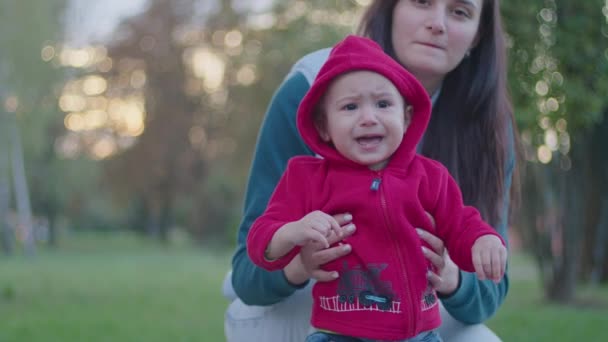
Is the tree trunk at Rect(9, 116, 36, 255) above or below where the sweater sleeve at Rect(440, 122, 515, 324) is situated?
below

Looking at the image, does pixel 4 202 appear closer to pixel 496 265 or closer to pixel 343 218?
pixel 343 218

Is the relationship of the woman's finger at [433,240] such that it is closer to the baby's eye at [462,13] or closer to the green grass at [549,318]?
the baby's eye at [462,13]

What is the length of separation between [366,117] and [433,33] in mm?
715

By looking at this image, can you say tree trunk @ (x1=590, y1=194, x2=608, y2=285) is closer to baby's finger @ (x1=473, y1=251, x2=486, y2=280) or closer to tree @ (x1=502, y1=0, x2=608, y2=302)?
tree @ (x1=502, y1=0, x2=608, y2=302)

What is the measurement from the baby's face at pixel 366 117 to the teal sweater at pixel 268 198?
532mm

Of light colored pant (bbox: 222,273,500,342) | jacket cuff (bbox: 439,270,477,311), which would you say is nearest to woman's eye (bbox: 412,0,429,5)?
jacket cuff (bbox: 439,270,477,311)

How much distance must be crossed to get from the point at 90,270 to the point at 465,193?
51.1 feet

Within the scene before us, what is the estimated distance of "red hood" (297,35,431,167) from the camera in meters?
2.13

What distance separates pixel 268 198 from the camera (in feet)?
8.74

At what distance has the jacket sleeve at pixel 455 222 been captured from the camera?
6.91ft

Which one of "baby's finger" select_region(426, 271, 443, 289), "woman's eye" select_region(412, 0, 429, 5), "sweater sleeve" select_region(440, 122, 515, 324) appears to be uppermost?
"woman's eye" select_region(412, 0, 429, 5)

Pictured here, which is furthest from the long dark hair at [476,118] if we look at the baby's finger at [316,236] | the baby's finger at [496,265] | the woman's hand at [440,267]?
the baby's finger at [316,236]

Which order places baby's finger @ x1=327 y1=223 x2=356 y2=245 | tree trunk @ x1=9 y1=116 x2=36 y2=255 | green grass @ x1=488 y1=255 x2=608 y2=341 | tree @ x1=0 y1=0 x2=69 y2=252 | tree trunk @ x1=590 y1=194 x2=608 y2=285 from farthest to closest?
tree trunk @ x1=9 y1=116 x2=36 y2=255 → tree @ x1=0 y1=0 x2=69 y2=252 → tree trunk @ x1=590 y1=194 x2=608 y2=285 → green grass @ x1=488 y1=255 x2=608 y2=341 → baby's finger @ x1=327 y1=223 x2=356 y2=245

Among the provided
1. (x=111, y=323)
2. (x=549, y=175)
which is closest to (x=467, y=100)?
(x=111, y=323)
